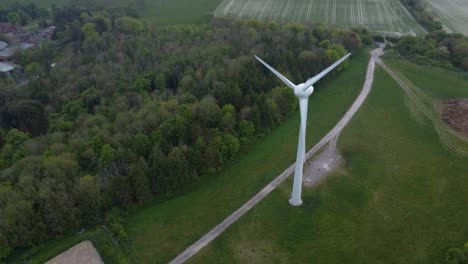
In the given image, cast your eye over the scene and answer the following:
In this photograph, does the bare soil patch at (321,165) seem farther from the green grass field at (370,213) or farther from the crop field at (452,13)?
the crop field at (452,13)

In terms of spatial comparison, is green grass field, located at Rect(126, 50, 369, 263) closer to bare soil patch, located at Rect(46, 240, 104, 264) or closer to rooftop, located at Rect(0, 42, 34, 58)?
bare soil patch, located at Rect(46, 240, 104, 264)

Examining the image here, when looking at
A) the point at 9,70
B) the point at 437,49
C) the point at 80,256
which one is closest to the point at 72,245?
the point at 80,256

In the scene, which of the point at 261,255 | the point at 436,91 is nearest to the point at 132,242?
the point at 261,255

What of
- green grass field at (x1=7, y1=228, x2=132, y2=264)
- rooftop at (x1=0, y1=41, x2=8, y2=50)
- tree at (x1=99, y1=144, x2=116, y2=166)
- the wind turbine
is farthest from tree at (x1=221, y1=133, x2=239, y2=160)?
rooftop at (x1=0, y1=41, x2=8, y2=50)

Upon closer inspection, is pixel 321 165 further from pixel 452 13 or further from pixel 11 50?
pixel 11 50

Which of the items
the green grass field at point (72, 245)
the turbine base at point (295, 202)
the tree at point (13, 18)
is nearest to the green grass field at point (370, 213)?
the turbine base at point (295, 202)
